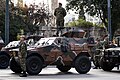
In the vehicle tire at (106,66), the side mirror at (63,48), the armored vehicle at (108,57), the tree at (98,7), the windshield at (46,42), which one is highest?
the tree at (98,7)

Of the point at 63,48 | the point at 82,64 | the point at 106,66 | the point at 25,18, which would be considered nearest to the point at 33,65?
the point at 63,48

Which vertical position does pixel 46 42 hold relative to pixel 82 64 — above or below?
above

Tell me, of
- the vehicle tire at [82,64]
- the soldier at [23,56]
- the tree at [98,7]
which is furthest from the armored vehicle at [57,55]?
the tree at [98,7]

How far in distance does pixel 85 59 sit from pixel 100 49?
2118 mm

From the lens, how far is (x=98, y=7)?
3881 cm

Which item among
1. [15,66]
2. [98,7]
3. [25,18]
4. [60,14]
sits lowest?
[15,66]

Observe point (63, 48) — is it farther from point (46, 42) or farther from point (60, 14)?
point (60, 14)

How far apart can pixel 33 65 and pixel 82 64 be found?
8.25 ft

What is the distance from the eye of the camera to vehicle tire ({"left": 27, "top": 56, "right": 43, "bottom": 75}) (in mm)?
17973

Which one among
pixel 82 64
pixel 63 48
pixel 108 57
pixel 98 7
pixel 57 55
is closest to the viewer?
pixel 57 55

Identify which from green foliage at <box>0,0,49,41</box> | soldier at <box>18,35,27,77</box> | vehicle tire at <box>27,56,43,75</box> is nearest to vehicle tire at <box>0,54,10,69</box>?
vehicle tire at <box>27,56,43,75</box>

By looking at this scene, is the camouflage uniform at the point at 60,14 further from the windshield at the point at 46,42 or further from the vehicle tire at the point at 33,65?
the vehicle tire at the point at 33,65

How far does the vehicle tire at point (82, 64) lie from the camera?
19094 millimetres

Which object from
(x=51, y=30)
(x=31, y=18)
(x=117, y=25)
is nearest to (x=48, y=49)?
(x=51, y=30)
